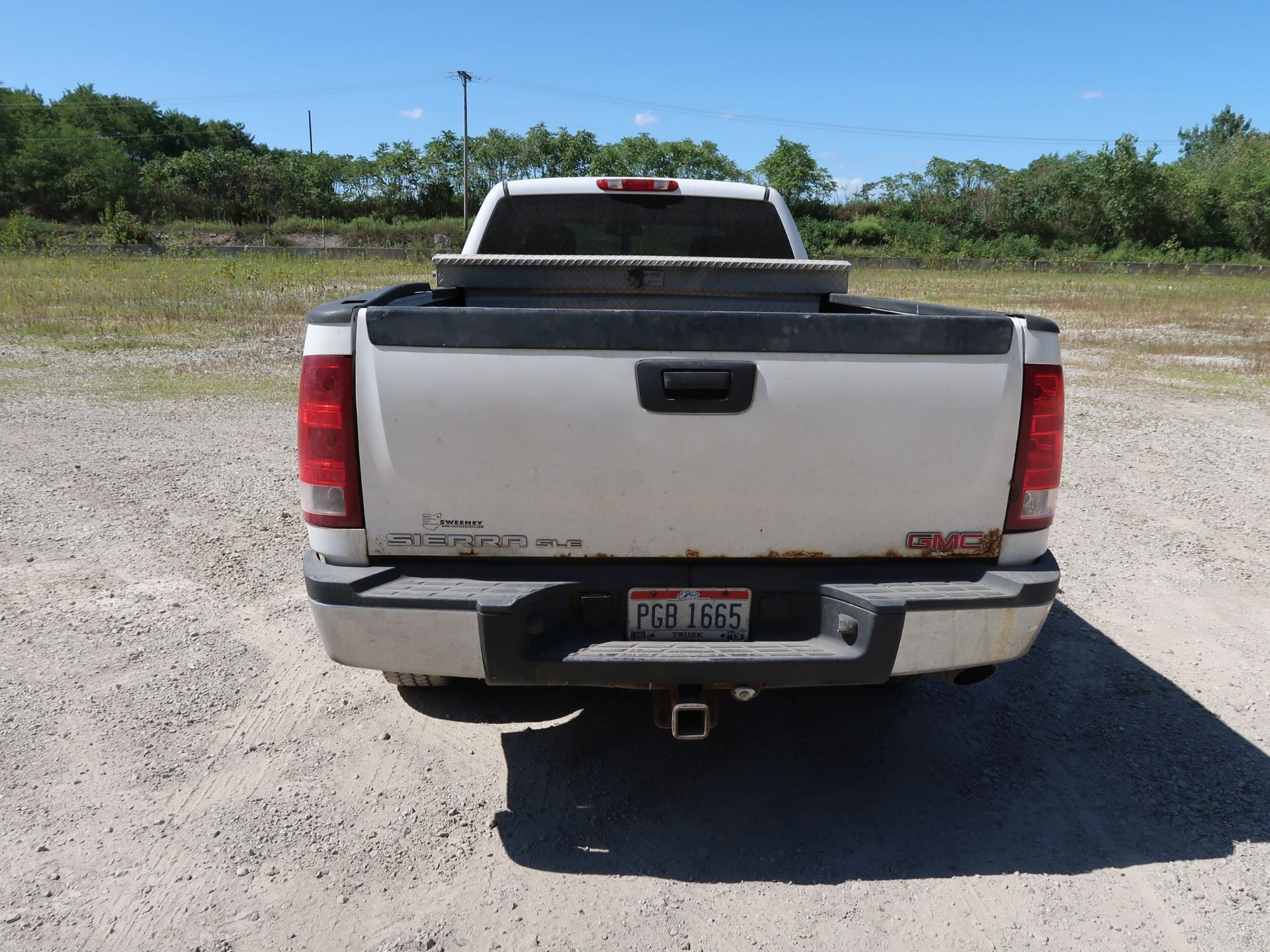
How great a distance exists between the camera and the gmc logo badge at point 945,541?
8.36ft

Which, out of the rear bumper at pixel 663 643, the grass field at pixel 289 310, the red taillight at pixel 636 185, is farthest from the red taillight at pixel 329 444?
the grass field at pixel 289 310

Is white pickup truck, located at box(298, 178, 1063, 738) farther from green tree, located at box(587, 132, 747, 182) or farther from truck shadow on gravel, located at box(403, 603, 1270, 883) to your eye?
green tree, located at box(587, 132, 747, 182)

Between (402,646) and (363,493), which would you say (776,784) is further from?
(363,493)

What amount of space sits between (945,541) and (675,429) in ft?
2.80

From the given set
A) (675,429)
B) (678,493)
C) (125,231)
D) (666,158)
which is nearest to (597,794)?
(678,493)

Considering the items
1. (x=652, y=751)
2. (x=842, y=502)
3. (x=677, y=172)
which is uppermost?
(x=677, y=172)

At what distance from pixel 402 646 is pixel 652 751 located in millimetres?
1207

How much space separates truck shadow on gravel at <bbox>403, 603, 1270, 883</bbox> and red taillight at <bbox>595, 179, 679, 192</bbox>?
8.60 feet

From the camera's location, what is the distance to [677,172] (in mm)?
71250

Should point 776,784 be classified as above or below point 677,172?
below

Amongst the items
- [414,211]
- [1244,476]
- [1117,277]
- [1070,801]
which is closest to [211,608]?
[1070,801]

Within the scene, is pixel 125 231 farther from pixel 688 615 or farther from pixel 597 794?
pixel 688 615

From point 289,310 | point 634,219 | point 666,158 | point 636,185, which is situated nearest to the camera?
point 636,185

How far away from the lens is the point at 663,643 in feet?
8.30
